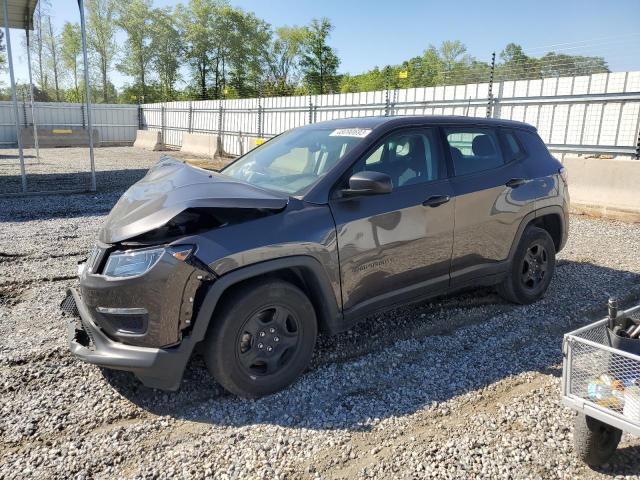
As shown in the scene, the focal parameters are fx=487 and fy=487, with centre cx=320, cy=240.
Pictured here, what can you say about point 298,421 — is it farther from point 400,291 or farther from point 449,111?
point 449,111

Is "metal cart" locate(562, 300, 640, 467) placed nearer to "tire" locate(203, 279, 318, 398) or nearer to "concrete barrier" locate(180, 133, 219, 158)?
"tire" locate(203, 279, 318, 398)

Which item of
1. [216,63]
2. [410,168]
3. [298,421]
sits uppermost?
[216,63]

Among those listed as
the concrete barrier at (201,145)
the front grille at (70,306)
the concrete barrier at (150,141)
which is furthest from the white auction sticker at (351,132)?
the concrete barrier at (150,141)

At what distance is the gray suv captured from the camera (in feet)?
9.30

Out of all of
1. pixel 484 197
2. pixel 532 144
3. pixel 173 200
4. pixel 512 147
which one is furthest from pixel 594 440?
pixel 532 144

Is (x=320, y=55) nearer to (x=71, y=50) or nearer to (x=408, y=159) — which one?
(x=71, y=50)

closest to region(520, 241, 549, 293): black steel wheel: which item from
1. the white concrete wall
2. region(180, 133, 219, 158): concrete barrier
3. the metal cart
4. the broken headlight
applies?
the metal cart

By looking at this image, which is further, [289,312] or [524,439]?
[289,312]

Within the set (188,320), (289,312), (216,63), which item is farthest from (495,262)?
(216,63)

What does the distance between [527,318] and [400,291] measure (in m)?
1.56

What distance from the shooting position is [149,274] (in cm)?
276

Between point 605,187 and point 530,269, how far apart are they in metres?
5.39

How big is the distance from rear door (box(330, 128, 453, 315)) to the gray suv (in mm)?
11

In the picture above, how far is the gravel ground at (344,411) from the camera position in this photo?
8.50 feet
